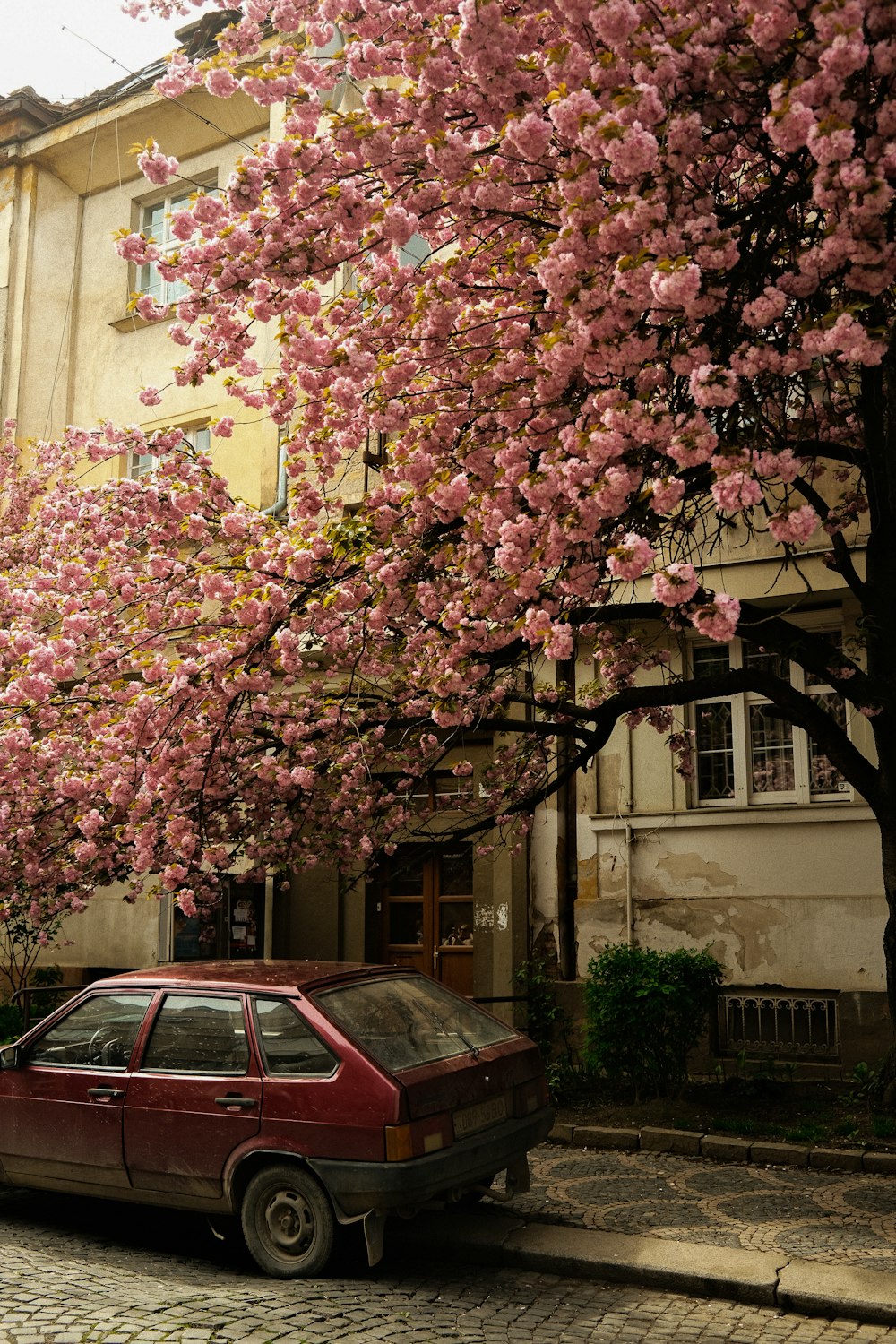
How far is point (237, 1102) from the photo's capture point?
6.66m

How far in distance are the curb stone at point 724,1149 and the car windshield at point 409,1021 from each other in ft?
8.21

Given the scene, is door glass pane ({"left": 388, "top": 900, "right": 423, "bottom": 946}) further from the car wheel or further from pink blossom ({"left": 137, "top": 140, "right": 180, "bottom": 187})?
pink blossom ({"left": 137, "top": 140, "right": 180, "bottom": 187})

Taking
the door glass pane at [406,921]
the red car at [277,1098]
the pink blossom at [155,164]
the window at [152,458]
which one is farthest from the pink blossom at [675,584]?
the window at [152,458]

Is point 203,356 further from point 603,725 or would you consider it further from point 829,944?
point 829,944

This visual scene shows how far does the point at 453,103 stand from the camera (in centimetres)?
701

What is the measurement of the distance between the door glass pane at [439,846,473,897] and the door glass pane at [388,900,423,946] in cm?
44

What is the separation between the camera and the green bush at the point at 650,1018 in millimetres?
10234

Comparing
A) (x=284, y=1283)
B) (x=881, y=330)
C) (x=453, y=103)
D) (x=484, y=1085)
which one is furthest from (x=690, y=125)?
(x=284, y=1283)

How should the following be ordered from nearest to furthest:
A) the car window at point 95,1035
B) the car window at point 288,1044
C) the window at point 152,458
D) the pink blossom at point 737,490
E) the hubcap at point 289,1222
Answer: the pink blossom at point 737,490 → the hubcap at point 289,1222 → the car window at point 288,1044 → the car window at point 95,1035 → the window at point 152,458

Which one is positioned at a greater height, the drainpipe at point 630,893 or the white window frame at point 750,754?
the white window frame at point 750,754

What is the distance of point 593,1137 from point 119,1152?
13.2ft

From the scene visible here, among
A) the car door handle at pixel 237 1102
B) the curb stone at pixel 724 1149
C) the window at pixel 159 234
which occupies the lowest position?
the curb stone at pixel 724 1149

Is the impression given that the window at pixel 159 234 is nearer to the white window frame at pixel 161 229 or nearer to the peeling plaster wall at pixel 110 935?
the white window frame at pixel 161 229

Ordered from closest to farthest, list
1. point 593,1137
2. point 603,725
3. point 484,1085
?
point 484,1085, point 593,1137, point 603,725
